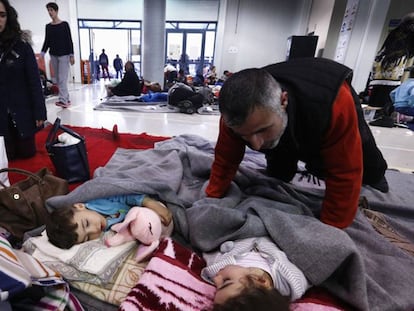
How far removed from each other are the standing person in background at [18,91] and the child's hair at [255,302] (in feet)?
5.93

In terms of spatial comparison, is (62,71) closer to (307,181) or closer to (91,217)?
(91,217)

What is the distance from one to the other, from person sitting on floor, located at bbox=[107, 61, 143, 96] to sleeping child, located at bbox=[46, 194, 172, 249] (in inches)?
156

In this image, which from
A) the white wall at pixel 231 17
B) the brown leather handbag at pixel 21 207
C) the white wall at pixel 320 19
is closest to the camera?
the brown leather handbag at pixel 21 207

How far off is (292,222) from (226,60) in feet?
26.9

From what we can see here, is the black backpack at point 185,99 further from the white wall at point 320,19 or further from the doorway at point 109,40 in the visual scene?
the doorway at point 109,40

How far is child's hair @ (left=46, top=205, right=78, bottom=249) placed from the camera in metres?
0.89

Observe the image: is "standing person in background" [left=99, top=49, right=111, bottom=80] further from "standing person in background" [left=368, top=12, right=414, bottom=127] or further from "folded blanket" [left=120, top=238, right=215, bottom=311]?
"folded blanket" [left=120, top=238, right=215, bottom=311]

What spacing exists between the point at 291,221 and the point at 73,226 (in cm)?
78

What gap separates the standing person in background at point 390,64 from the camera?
1940 millimetres

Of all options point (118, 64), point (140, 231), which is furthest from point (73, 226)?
point (118, 64)

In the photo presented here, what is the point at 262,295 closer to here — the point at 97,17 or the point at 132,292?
the point at 132,292

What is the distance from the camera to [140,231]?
0.95m

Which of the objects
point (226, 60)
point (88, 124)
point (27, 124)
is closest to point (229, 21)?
point (226, 60)

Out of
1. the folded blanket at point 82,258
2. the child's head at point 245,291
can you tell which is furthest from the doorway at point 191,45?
the child's head at point 245,291
